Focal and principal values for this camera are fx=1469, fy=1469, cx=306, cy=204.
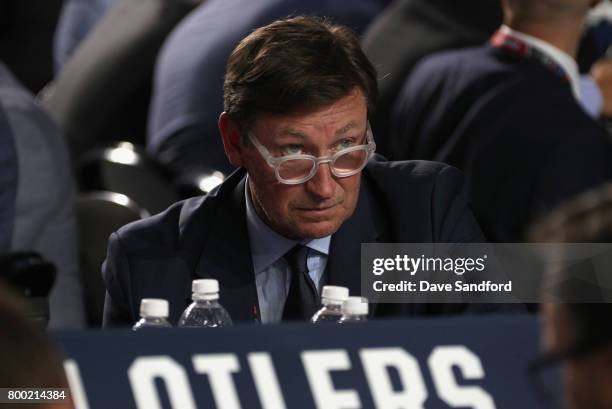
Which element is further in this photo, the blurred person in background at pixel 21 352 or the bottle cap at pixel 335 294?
the bottle cap at pixel 335 294

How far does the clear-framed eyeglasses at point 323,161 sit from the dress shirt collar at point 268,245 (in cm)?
11

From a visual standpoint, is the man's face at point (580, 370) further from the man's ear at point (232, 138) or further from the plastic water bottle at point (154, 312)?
the man's ear at point (232, 138)

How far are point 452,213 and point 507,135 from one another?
80 centimetres

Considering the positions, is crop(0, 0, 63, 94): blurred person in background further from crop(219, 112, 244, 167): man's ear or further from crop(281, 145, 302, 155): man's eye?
crop(281, 145, 302, 155): man's eye

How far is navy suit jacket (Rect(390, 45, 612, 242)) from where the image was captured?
3027mm

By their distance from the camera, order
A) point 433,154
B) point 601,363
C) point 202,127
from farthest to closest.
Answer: point 202,127 < point 433,154 < point 601,363

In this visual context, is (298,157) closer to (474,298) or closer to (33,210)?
(474,298)

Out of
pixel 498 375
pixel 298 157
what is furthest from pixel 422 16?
pixel 498 375

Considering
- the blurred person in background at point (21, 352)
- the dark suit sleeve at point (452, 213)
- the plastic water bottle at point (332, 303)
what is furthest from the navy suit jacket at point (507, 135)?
the blurred person in background at point (21, 352)

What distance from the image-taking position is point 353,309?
2.07 m

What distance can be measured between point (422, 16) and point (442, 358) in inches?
79.3

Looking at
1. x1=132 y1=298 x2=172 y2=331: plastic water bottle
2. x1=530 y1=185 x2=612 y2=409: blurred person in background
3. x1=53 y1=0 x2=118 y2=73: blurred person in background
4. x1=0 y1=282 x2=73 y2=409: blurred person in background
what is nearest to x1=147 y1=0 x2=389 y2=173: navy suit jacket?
x1=53 y1=0 x2=118 y2=73: blurred person in background

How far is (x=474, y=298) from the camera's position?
2.30 metres

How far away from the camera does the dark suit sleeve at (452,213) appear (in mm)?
2393
